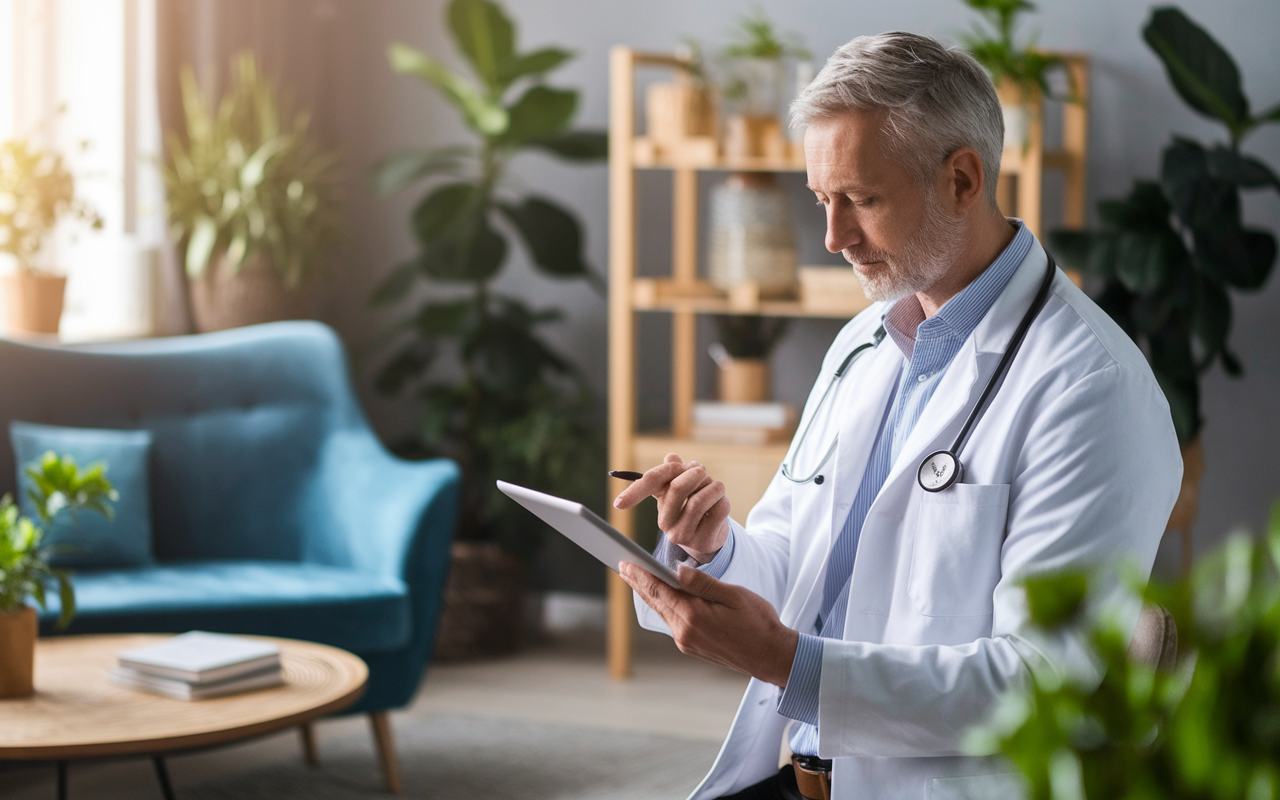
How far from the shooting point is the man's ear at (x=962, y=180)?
1.44 meters

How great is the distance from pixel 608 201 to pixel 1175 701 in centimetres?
400

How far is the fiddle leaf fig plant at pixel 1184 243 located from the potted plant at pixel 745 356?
909 millimetres

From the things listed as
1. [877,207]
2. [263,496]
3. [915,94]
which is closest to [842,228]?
[877,207]

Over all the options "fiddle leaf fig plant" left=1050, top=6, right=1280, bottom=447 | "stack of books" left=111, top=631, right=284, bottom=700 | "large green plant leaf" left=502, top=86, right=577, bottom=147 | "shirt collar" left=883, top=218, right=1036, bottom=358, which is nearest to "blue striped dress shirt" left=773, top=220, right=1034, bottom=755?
"shirt collar" left=883, top=218, right=1036, bottom=358

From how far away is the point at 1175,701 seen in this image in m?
0.47

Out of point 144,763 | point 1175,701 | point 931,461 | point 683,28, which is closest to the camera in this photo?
point 1175,701

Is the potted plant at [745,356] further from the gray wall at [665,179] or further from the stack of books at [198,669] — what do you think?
the stack of books at [198,669]

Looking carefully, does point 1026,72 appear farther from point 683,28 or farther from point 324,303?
point 324,303

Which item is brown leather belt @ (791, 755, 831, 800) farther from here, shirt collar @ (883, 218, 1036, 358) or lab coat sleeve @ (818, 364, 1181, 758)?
shirt collar @ (883, 218, 1036, 358)

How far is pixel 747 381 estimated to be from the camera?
3.80m

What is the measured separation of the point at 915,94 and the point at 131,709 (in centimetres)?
156

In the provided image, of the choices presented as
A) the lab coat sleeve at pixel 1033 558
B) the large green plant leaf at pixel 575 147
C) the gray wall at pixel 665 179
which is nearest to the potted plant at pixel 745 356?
the gray wall at pixel 665 179

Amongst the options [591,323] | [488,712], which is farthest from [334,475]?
[591,323]

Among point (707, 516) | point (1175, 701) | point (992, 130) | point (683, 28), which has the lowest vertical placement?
point (707, 516)
